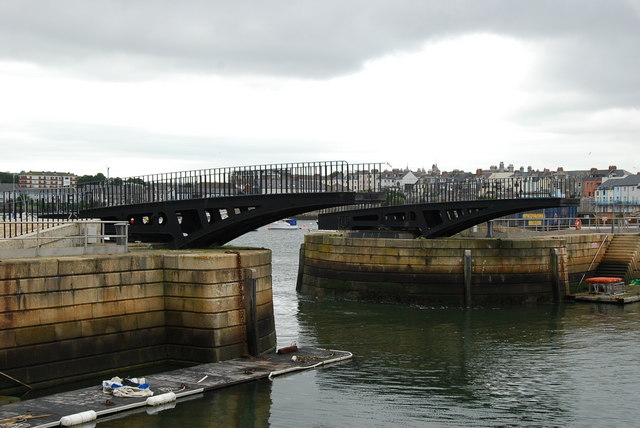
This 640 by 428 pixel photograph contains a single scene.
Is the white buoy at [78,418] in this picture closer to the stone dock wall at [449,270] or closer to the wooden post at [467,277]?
the stone dock wall at [449,270]

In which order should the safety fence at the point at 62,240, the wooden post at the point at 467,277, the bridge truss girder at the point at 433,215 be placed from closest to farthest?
the safety fence at the point at 62,240
the wooden post at the point at 467,277
the bridge truss girder at the point at 433,215

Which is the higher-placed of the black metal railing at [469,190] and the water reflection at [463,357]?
the black metal railing at [469,190]

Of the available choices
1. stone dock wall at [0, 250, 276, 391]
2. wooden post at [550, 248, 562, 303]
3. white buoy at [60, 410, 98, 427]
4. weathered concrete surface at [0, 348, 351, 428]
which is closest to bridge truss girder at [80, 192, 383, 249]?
stone dock wall at [0, 250, 276, 391]

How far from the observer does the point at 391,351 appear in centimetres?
3023

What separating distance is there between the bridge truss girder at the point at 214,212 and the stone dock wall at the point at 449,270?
434 inches

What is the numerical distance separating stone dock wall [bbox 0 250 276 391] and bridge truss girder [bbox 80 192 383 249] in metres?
6.36

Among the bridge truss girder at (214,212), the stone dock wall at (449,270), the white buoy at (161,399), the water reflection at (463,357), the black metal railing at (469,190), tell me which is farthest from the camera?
the black metal railing at (469,190)

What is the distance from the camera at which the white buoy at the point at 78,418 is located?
18.7 m

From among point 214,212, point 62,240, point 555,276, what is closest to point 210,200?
point 214,212

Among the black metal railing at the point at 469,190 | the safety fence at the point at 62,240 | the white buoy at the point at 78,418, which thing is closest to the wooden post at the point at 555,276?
the black metal railing at the point at 469,190

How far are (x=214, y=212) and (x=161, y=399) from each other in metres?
14.5

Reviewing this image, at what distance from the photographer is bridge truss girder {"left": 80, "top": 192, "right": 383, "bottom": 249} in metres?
32.8

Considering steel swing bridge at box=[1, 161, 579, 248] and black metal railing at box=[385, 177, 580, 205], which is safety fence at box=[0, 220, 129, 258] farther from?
black metal railing at box=[385, 177, 580, 205]

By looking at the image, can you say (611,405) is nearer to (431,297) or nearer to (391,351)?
(391,351)
